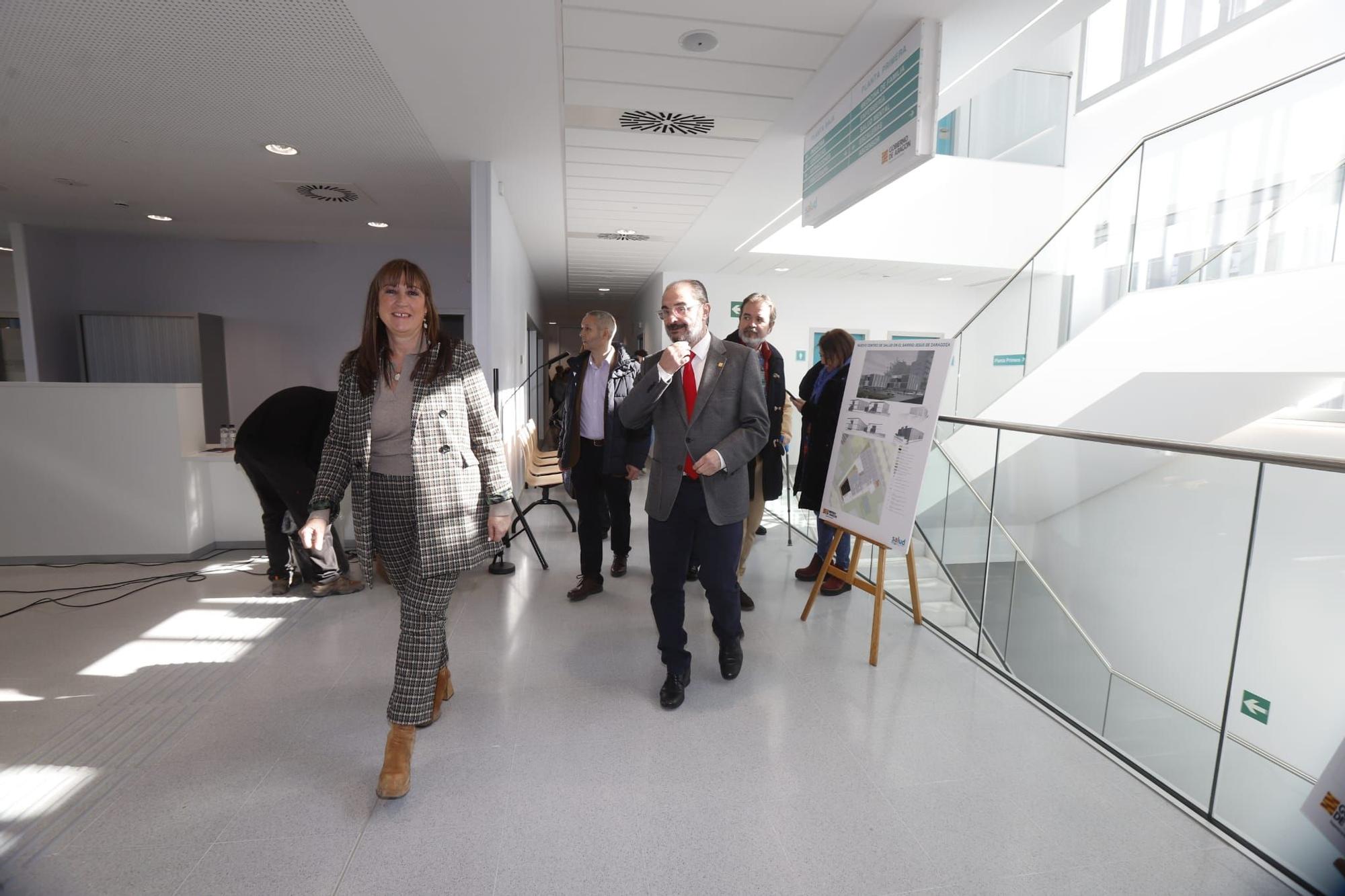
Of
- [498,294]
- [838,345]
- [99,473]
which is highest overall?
[498,294]

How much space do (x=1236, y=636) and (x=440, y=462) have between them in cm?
265

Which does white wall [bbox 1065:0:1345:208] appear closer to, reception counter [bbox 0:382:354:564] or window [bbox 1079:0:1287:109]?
window [bbox 1079:0:1287:109]

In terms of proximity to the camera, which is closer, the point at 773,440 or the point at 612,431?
the point at 773,440

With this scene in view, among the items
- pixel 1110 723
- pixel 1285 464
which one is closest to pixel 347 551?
pixel 1285 464

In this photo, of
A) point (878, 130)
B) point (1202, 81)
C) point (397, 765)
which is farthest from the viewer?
point (1202, 81)

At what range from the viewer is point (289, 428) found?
11.7 ft

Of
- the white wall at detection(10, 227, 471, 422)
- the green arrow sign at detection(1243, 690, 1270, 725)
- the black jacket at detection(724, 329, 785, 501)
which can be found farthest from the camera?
the white wall at detection(10, 227, 471, 422)

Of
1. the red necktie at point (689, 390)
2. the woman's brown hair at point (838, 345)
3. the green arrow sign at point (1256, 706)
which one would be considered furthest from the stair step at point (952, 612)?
the red necktie at point (689, 390)

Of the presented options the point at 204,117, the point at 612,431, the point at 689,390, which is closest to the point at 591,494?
the point at 612,431

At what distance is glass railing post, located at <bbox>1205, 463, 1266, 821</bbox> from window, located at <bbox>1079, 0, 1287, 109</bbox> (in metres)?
6.32

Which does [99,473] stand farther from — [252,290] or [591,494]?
[252,290]

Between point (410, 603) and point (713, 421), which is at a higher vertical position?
point (713, 421)

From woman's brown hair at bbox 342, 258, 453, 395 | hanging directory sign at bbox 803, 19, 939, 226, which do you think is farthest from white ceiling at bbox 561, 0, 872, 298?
woman's brown hair at bbox 342, 258, 453, 395

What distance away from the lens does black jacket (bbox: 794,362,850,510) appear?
3.57 metres
